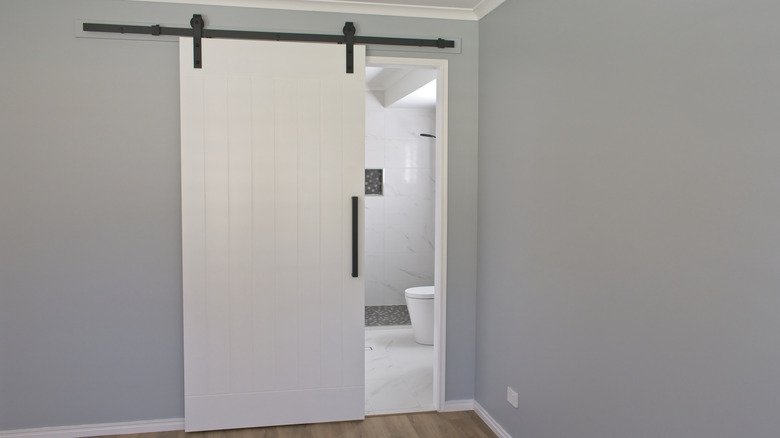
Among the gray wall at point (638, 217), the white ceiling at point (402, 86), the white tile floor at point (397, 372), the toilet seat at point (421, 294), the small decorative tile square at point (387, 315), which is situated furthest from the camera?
the small decorative tile square at point (387, 315)

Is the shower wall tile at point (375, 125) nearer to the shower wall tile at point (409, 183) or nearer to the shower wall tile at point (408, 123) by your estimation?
the shower wall tile at point (408, 123)

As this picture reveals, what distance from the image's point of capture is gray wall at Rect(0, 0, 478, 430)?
9.48ft

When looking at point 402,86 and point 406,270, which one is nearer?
point 402,86

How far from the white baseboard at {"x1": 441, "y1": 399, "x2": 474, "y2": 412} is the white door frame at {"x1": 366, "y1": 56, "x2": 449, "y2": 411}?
0.03m

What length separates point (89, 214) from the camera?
9.73ft

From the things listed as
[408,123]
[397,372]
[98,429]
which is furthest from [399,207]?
[98,429]

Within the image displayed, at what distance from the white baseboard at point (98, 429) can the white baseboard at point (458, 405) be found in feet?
5.01

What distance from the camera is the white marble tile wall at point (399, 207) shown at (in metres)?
6.32

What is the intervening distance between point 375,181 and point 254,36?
11.1ft

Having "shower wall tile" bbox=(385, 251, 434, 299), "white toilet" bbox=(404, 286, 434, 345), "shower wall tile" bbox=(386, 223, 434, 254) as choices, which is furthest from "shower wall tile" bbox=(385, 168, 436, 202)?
"white toilet" bbox=(404, 286, 434, 345)

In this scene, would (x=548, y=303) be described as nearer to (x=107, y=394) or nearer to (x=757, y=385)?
(x=757, y=385)

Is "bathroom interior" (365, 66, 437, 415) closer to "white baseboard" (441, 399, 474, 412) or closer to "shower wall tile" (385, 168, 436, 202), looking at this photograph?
"shower wall tile" (385, 168, 436, 202)

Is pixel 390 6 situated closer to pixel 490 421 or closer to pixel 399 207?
pixel 490 421

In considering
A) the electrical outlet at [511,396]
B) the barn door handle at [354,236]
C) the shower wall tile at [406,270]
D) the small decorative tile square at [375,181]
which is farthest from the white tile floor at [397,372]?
the small decorative tile square at [375,181]
